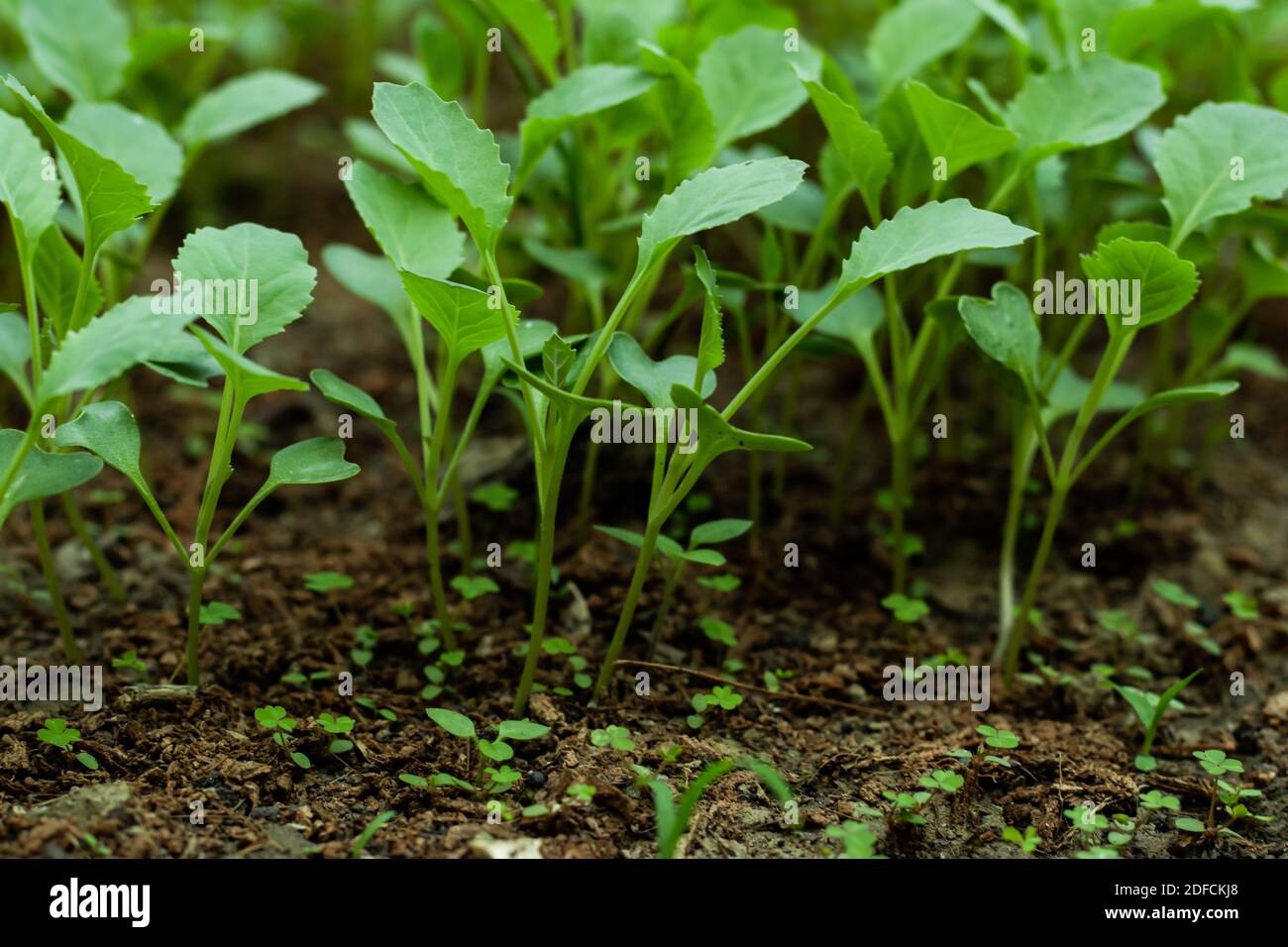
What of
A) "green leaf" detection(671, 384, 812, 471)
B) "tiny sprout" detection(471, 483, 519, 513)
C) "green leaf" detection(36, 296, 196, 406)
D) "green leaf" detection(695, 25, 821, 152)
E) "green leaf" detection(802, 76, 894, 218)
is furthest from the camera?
"tiny sprout" detection(471, 483, 519, 513)

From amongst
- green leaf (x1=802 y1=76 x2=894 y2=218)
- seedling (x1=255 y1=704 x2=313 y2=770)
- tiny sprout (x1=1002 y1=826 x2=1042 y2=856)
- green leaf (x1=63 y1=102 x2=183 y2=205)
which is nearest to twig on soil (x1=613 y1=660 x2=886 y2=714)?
tiny sprout (x1=1002 y1=826 x2=1042 y2=856)

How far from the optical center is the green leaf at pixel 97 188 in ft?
3.75

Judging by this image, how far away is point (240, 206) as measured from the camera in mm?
2615

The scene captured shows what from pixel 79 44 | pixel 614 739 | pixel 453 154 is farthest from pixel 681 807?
pixel 79 44

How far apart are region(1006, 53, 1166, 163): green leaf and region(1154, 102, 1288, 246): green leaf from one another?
6cm

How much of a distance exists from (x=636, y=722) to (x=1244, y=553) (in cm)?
105

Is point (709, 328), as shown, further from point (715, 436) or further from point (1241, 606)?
point (1241, 606)

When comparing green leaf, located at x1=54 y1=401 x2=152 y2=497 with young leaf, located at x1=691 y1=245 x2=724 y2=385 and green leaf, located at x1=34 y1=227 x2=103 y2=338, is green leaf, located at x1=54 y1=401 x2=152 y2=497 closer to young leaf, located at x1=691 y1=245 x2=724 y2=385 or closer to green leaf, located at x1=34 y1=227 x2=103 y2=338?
green leaf, located at x1=34 y1=227 x2=103 y2=338

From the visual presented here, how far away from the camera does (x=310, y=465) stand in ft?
4.02

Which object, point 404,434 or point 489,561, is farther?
point 404,434

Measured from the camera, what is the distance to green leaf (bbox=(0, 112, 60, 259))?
1.19 meters

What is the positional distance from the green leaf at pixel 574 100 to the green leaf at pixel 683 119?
3cm
